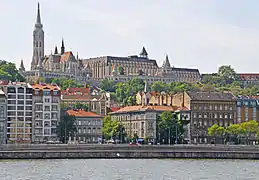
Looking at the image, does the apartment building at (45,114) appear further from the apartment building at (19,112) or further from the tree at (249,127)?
the tree at (249,127)

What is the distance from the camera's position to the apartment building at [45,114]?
427 ft

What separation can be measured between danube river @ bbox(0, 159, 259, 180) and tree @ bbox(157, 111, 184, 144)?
41784 mm

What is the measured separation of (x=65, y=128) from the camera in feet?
426

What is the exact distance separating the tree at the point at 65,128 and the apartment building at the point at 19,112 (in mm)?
4611

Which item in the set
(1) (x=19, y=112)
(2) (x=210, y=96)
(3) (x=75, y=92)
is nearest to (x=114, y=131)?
(1) (x=19, y=112)

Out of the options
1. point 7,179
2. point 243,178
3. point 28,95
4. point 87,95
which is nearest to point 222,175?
point 243,178

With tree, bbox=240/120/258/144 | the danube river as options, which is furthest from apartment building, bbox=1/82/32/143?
the danube river

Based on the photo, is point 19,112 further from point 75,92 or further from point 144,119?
point 75,92

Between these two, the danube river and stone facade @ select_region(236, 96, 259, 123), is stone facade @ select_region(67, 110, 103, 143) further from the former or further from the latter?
the danube river

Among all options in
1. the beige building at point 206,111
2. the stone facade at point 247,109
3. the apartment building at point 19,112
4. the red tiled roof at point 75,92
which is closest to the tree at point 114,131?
the beige building at point 206,111

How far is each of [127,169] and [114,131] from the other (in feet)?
207

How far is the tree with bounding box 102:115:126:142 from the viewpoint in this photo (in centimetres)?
13812

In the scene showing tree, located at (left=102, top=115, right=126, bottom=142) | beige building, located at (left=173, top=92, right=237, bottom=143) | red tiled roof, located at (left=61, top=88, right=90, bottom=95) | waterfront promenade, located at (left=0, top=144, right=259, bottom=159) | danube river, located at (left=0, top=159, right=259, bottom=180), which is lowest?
danube river, located at (left=0, top=159, right=259, bottom=180)

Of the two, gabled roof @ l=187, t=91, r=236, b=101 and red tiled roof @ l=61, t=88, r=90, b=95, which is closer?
gabled roof @ l=187, t=91, r=236, b=101
